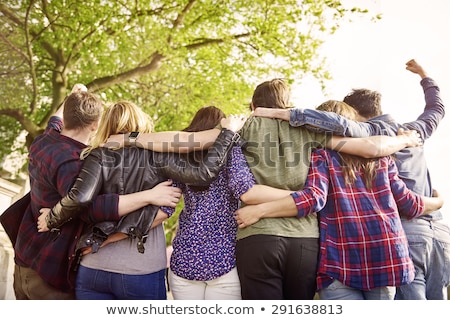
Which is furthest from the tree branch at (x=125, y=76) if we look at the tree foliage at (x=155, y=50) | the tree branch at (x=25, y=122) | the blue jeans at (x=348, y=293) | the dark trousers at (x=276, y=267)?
the blue jeans at (x=348, y=293)

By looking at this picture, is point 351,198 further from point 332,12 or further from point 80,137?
point 332,12

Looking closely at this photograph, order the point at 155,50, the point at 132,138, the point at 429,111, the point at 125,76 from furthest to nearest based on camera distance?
the point at 155,50, the point at 125,76, the point at 429,111, the point at 132,138

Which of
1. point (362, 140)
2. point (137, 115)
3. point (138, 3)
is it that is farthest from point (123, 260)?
point (138, 3)

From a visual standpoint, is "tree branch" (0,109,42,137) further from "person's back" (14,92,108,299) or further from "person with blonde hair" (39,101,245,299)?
"person with blonde hair" (39,101,245,299)

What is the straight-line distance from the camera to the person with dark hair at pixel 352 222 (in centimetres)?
250

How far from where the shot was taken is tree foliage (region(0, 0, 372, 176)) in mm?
8492

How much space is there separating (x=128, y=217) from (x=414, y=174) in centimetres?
154

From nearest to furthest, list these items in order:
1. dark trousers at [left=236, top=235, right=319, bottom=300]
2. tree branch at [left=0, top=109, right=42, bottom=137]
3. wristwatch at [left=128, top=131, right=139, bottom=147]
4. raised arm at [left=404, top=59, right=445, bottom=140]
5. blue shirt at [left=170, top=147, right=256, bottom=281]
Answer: dark trousers at [left=236, top=235, right=319, bottom=300] < blue shirt at [left=170, top=147, right=256, bottom=281] < wristwatch at [left=128, top=131, right=139, bottom=147] < raised arm at [left=404, top=59, right=445, bottom=140] < tree branch at [left=0, top=109, right=42, bottom=137]

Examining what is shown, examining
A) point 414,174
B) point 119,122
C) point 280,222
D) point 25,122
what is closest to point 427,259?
point 414,174

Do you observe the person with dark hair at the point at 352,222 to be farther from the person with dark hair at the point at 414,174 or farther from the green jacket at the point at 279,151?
the person with dark hair at the point at 414,174

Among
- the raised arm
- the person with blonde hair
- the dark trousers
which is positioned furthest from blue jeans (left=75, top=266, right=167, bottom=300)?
the raised arm

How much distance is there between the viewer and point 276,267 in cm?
245

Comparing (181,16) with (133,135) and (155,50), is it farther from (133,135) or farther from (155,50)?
(133,135)

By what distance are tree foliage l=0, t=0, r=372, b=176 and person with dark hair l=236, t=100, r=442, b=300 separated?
20.0 feet
